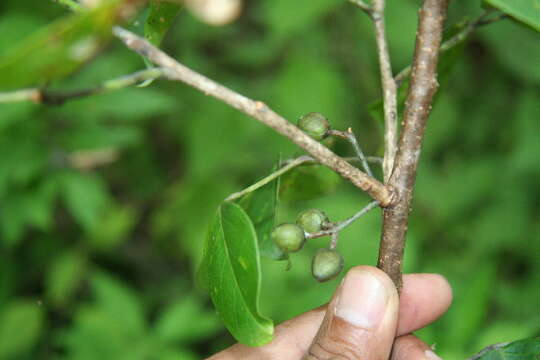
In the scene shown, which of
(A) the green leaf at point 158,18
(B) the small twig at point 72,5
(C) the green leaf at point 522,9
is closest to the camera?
(C) the green leaf at point 522,9

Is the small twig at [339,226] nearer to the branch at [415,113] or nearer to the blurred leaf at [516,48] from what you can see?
the branch at [415,113]

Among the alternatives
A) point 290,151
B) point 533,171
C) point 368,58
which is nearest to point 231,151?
point 290,151

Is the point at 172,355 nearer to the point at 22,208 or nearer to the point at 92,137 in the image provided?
the point at 22,208

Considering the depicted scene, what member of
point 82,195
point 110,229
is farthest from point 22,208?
point 110,229

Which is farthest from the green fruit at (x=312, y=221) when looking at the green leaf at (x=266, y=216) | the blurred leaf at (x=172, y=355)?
the blurred leaf at (x=172, y=355)

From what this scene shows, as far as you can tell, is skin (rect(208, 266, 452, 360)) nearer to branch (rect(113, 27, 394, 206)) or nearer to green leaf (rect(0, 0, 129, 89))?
branch (rect(113, 27, 394, 206))

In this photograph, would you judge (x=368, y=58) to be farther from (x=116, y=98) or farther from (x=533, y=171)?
(x=116, y=98)
